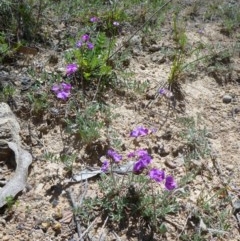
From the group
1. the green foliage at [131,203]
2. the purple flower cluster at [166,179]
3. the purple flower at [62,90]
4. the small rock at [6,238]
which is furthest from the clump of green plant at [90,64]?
the small rock at [6,238]

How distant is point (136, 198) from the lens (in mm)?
2785

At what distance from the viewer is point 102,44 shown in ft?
12.7

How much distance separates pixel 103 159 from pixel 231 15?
116 inches

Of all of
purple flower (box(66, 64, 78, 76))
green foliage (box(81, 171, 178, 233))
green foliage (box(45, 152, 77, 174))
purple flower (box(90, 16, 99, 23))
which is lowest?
green foliage (box(81, 171, 178, 233))

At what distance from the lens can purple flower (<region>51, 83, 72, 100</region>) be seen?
3360 millimetres

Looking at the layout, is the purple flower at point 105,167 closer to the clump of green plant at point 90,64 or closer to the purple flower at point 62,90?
the purple flower at point 62,90

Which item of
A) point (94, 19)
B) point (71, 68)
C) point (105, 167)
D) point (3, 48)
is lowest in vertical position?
point (105, 167)

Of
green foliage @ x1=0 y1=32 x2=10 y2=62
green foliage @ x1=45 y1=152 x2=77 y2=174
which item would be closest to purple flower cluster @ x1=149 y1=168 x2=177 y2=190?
green foliage @ x1=45 y1=152 x2=77 y2=174

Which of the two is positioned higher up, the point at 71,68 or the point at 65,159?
the point at 71,68

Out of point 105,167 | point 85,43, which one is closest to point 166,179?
point 105,167

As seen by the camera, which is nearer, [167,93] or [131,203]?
[131,203]

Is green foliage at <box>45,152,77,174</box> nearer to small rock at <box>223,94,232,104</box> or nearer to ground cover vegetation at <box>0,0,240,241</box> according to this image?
ground cover vegetation at <box>0,0,240,241</box>

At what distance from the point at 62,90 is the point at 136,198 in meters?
1.24

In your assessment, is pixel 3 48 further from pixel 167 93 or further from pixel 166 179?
pixel 166 179
